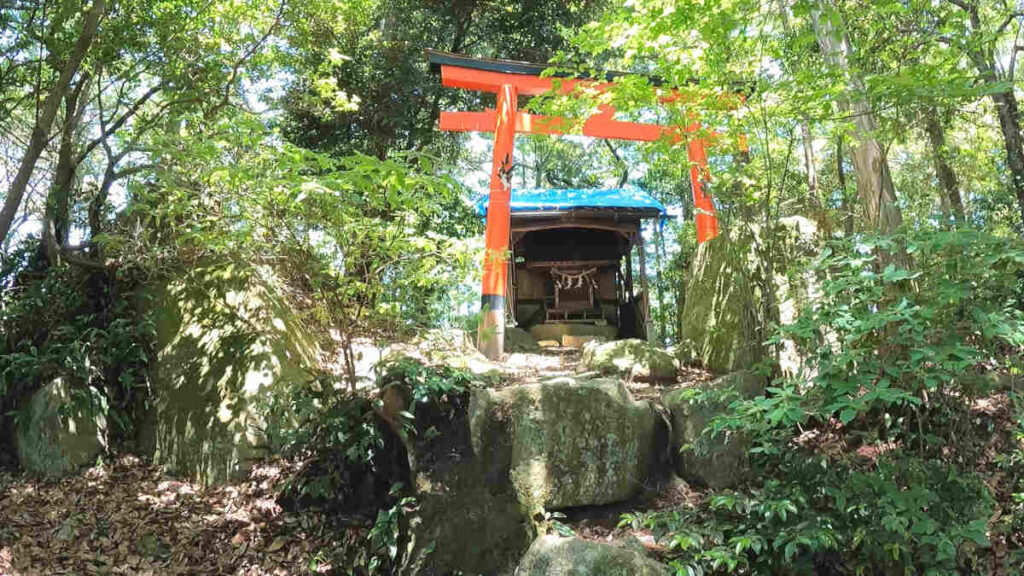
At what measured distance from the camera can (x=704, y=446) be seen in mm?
4367

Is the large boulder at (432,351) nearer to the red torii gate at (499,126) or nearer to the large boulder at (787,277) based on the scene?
the red torii gate at (499,126)

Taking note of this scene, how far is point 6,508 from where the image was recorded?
14.3 feet

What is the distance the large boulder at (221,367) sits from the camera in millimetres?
4840

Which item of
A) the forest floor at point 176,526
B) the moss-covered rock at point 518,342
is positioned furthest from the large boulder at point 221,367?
the moss-covered rock at point 518,342

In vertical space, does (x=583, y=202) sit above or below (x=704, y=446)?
above

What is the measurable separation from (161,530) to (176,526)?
0.32 ft

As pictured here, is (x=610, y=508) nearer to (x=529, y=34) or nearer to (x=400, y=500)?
(x=400, y=500)

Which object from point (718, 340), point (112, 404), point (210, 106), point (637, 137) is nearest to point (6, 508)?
point (112, 404)

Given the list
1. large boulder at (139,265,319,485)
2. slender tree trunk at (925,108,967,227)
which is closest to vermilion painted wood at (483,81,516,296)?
large boulder at (139,265,319,485)

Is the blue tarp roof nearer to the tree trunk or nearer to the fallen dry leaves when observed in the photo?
the tree trunk

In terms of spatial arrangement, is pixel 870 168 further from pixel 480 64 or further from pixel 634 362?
pixel 480 64

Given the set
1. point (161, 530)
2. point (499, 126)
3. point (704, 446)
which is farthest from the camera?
point (499, 126)

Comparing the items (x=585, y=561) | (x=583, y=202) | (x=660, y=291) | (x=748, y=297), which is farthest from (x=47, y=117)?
(x=660, y=291)

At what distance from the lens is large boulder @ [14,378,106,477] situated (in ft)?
16.4
